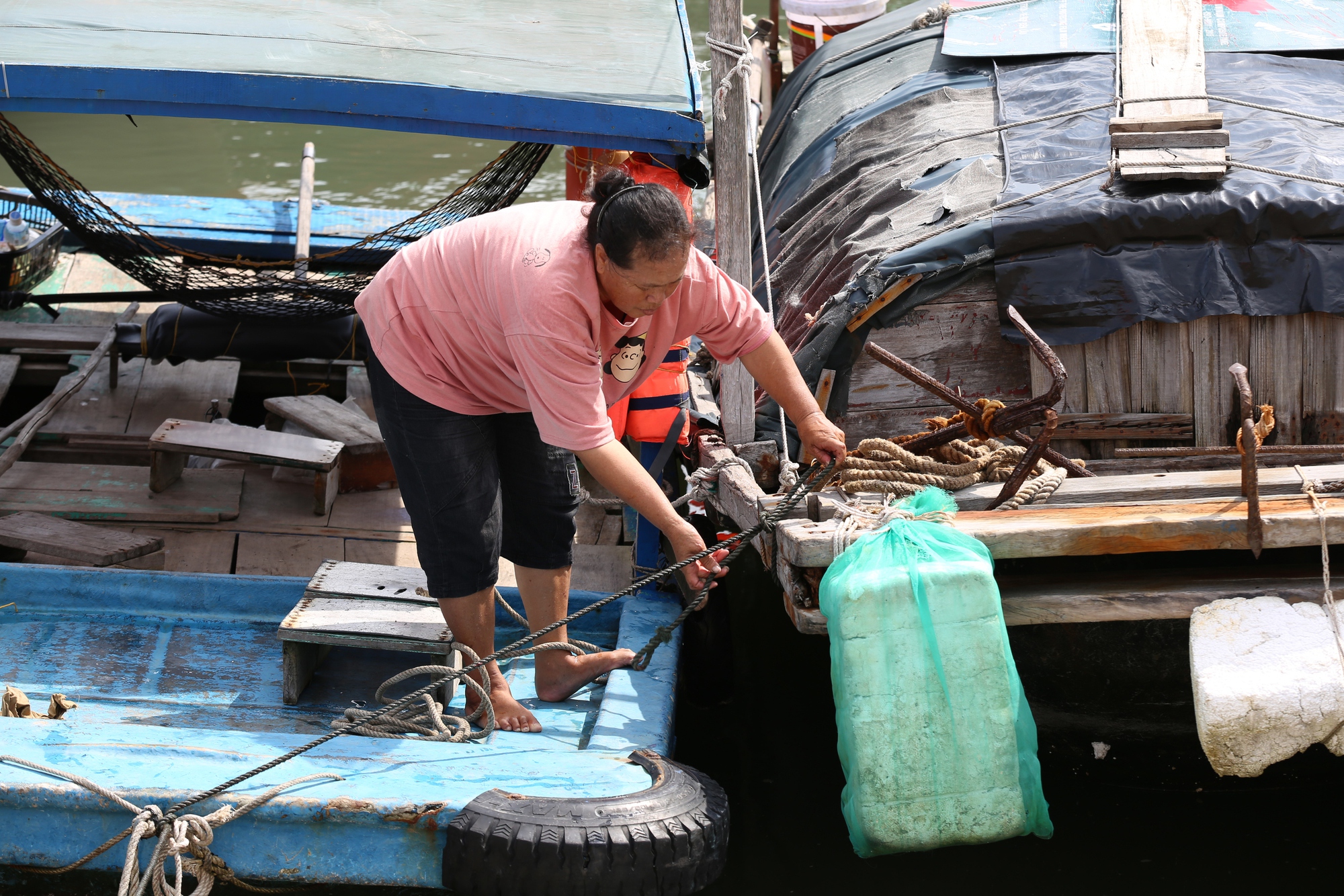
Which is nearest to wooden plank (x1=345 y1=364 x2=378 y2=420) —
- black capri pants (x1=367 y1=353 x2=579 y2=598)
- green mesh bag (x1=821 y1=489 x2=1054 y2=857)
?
black capri pants (x1=367 y1=353 x2=579 y2=598)

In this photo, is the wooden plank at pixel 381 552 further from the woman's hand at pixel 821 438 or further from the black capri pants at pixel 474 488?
the woman's hand at pixel 821 438

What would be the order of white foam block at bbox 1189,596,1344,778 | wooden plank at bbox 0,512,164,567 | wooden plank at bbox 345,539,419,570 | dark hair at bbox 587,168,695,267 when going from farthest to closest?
wooden plank at bbox 345,539,419,570
wooden plank at bbox 0,512,164,567
white foam block at bbox 1189,596,1344,778
dark hair at bbox 587,168,695,267

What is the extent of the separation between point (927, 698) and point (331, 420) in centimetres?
321

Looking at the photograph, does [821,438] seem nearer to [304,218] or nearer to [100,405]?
[100,405]

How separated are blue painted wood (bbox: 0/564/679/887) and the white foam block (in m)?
1.27

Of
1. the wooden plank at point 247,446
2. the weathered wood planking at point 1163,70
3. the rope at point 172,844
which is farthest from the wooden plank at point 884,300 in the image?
the wooden plank at point 247,446

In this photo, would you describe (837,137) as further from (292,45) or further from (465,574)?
(465,574)

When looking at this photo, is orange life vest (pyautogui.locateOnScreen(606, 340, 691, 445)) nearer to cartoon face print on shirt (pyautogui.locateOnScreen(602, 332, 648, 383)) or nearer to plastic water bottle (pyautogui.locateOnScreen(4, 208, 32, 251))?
cartoon face print on shirt (pyautogui.locateOnScreen(602, 332, 648, 383))

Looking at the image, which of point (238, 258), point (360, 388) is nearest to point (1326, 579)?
point (360, 388)

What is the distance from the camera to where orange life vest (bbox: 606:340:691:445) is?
3.71m

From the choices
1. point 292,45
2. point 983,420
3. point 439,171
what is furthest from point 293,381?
point 439,171

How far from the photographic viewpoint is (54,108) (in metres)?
3.71

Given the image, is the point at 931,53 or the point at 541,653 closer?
the point at 541,653

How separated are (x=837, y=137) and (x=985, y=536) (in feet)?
9.59
